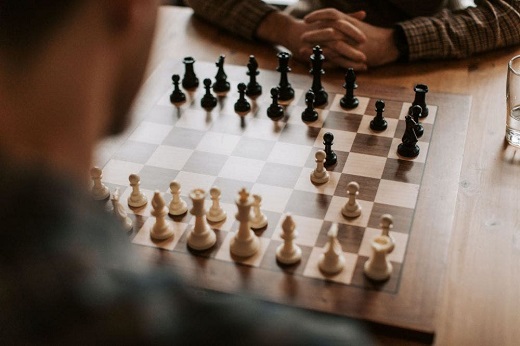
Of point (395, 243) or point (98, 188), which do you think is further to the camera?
point (98, 188)

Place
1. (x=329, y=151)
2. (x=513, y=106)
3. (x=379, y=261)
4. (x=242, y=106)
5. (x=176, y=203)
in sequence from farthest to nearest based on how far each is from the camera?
(x=242, y=106)
(x=513, y=106)
(x=329, y=151)
(x=176, y=203)
(x=379, y=261)

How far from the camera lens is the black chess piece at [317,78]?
2195 millimetres

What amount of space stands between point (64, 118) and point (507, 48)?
1979 mm

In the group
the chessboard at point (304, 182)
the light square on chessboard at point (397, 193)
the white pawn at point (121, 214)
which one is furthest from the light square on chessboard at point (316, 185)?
the white pawn at point (121, 214)

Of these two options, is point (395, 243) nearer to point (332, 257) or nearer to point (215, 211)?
point (332, 257)

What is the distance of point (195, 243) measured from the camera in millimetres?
1664

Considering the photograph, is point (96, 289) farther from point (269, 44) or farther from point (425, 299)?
point (269, 44)

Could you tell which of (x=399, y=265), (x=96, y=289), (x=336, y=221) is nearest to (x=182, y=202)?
(x=336, y=221)

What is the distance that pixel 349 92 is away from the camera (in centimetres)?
219

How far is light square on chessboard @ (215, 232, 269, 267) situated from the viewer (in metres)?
1.63

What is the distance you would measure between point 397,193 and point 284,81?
24.1 inches

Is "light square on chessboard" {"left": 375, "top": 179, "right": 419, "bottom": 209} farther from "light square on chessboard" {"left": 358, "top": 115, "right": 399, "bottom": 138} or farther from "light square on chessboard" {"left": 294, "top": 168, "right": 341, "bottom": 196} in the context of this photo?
"light square on chessboard" {"left": 358, "top": 115, "right": 399, "bottom": 138}

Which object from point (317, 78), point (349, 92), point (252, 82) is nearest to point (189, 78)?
point (252, 82)

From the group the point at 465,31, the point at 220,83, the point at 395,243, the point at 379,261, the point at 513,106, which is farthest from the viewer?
the point at 465,31
